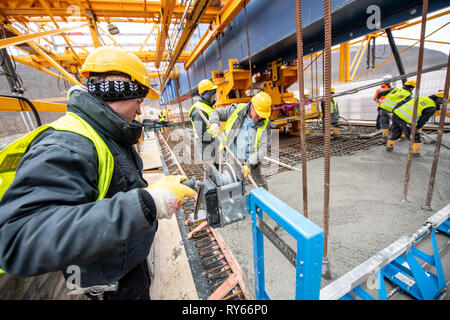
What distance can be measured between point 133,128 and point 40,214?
622 millimetres

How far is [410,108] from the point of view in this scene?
4.24m

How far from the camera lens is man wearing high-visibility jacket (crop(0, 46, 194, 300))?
609 mm

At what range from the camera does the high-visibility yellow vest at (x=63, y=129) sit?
808mm

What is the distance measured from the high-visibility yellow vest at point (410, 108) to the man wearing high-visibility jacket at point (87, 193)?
547 centimetres

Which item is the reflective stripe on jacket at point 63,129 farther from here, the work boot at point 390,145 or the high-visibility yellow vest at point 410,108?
the work boot at point 390,145

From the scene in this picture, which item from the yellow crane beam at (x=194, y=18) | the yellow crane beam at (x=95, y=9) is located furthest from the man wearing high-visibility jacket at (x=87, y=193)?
the yellow crane beam at (x=95, y=9)

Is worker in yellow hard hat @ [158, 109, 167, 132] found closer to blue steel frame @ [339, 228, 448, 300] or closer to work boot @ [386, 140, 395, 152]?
blue steel frame @ [339, 228, 448, 300]

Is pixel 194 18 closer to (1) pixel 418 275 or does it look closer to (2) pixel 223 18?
(2) pixel 223 18

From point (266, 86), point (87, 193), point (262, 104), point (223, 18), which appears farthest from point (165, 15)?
point (87, 193)

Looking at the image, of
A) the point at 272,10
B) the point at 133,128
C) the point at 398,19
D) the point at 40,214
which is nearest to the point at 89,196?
the point at 40,214

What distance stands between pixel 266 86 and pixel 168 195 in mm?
5844

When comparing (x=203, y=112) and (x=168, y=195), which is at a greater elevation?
(x=203, y=112)

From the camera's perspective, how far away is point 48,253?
60cm

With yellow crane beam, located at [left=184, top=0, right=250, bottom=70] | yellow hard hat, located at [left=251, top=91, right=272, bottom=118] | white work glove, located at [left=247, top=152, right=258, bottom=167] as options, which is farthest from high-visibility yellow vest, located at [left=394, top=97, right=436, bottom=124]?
yellow crane beam, located at [left=184, top=0, right=250, bottom=70]
